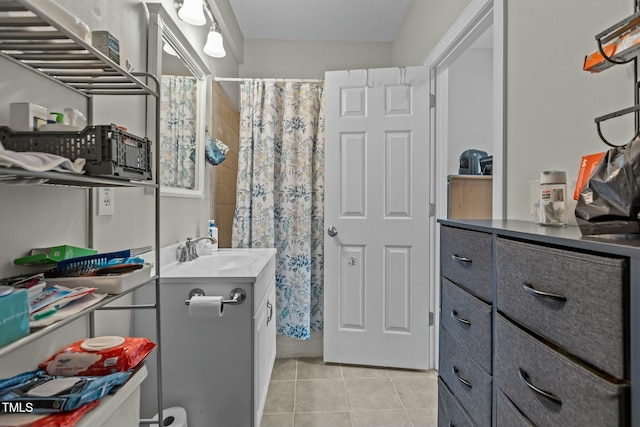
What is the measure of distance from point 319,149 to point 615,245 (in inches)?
91.0

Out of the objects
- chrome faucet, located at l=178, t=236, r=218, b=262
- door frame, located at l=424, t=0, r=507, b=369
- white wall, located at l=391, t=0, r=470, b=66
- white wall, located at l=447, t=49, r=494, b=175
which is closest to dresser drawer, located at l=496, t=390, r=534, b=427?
door frame, located at l=424, t=0, r=507, b=369

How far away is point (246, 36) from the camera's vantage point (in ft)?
10.3

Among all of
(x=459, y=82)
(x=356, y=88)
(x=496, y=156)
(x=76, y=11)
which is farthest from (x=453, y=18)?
Result: (x=76, y=11)

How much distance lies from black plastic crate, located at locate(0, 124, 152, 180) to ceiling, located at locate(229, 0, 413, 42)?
2.29m

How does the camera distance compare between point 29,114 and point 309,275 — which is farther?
point 309,275

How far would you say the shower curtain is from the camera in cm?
264

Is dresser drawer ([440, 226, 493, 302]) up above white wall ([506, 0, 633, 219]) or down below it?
below

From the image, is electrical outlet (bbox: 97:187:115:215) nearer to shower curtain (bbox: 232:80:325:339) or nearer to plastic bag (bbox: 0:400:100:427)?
plastic bag (bbox: 0:400:100:427)

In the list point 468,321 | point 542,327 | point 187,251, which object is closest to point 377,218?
point 187,251

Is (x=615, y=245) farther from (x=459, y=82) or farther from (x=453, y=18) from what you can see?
(x=459, y=82)

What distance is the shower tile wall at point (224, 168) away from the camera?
8.07 ft

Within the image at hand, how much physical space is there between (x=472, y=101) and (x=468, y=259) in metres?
2.78

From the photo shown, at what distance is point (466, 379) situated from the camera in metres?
1.04

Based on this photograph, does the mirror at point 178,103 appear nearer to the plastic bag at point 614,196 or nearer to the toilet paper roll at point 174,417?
the toilet paper roll at point 174,417
